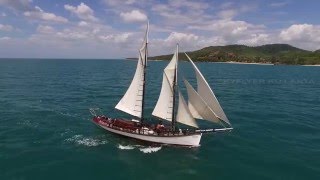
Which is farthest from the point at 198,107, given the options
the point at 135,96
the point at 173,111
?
the point at 135,96

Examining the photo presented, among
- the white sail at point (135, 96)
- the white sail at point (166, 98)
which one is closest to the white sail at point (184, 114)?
the white sail at point (166, 98)

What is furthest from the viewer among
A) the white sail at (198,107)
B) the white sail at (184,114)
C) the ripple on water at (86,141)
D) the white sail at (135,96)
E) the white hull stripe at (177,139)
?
the white sail at (135,96)

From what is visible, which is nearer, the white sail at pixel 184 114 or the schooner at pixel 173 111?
the schooner at pixel 173 111

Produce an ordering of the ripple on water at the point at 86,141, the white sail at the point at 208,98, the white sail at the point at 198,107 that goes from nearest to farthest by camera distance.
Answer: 1. the white sail at the point at 208,98
2. the white sail at the point at 198,107
3. the ripple on water at the point at 86,141

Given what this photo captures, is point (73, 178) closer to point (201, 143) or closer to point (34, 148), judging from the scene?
point (34, 148)

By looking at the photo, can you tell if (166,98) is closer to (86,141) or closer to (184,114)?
(184,114)

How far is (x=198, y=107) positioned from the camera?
1922 inches

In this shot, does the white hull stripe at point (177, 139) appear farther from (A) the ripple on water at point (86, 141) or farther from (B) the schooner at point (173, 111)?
(A) the ripple on water at point (86, 141)

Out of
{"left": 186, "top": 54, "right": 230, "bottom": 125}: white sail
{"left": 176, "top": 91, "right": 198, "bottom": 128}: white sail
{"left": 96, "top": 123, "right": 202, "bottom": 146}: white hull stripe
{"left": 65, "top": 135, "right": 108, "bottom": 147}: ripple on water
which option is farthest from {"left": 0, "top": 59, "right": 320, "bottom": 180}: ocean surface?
{"left": 186, "top": 54, "right": 230, "bottom": 125}: white sail

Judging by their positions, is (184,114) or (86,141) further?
(86,141)

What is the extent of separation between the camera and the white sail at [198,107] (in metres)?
47.6

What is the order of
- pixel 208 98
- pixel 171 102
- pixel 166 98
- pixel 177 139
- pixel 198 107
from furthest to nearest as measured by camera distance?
pixel 166 98, pixel 171 102, pixel 198 107, pixel 177 139, pixel 208 98

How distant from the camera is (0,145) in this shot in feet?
158

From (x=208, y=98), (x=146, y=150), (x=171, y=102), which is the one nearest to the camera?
(x=208, y=98)
